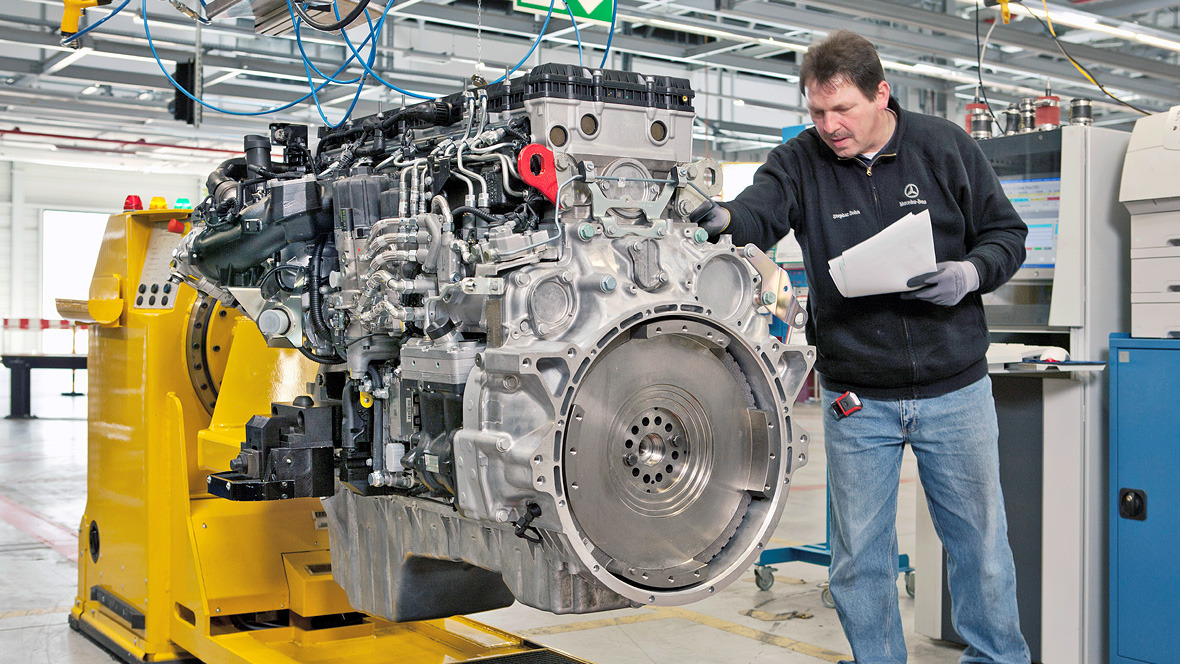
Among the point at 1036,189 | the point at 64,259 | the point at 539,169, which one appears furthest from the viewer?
the point at 64,259

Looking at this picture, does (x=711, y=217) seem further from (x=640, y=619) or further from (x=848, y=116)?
(x=640, y=619)

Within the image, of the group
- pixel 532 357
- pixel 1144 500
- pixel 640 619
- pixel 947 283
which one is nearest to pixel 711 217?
pixel 947 283

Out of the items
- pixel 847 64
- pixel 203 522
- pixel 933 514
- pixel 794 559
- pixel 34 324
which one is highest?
pixel 847 64

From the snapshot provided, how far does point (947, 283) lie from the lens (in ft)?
7.98

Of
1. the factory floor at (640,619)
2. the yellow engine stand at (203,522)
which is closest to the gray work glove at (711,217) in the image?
the yellow engine stand at (203,522)

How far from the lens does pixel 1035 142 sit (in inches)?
148

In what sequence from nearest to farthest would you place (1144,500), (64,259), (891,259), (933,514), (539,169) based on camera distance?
(539,169)
(891,259)
(933,514)
(1144,500)
(64,259)

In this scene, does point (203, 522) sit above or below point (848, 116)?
below

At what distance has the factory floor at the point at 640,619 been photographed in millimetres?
3764

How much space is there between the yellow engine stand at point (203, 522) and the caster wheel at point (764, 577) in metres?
1.50

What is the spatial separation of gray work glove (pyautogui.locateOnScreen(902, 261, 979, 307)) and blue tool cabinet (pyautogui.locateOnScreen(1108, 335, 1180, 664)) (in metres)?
1.19

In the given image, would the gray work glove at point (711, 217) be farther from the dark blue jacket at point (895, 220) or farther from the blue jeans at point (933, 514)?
the blue jeans at point (933, 514)

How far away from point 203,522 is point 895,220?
2.23 m

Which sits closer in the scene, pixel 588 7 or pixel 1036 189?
pixel 1036 189
